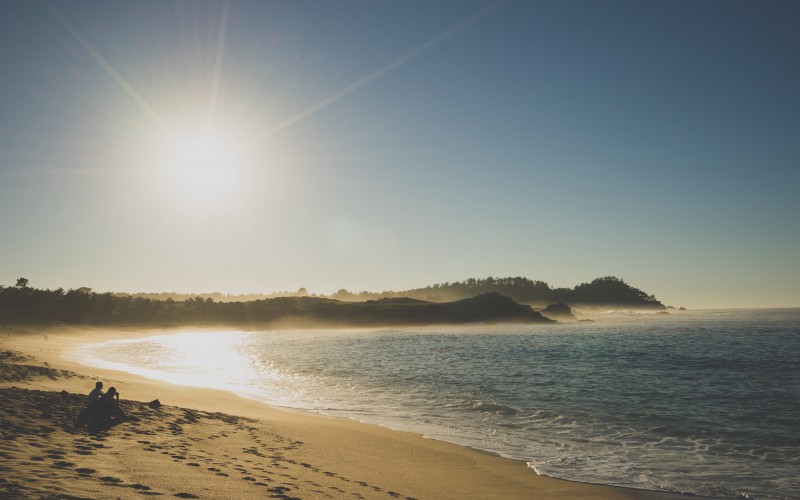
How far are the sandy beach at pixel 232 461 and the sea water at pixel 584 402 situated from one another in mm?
1737

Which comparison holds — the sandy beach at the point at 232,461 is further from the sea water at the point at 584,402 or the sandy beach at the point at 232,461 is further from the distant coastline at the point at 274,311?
the distant coastline at the point at 274,311

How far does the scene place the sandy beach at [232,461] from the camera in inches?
345

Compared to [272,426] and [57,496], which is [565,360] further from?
[57,496]

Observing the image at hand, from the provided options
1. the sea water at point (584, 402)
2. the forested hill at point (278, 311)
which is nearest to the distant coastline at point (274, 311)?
the forested hill at point (278, 311)

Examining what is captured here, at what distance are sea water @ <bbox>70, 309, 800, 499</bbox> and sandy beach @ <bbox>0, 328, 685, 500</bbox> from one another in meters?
1.74

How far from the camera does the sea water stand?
14172mm

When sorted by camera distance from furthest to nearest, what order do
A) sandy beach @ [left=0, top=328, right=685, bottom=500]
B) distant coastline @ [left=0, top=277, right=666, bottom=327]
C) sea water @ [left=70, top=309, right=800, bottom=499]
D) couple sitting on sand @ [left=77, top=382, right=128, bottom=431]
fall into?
distant coastline @ [left=0, top=277, right=666, bottom=327] → sea water @ [left=70, top=309, right=800, bottom=499] → couple sitting on sand @ [left=77, top=382, right=128, bottom=431] → sandy beach @ [left=0, top=328, right=685, bottom=500]

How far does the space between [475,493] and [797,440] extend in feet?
47.0

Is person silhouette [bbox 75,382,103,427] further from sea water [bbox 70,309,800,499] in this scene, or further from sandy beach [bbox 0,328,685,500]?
sea water [bbox 70,309,800,499]

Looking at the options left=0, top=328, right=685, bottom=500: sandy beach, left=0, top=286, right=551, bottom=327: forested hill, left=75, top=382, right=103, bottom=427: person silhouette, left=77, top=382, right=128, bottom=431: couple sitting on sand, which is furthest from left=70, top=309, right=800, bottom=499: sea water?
left=0, top=286, right=551, bottom=327: forested hill

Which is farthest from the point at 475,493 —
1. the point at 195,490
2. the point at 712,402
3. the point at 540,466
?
the point at 712,402

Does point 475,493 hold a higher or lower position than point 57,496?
lower

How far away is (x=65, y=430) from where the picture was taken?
1252cm

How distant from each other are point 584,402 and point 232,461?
1980 cm
